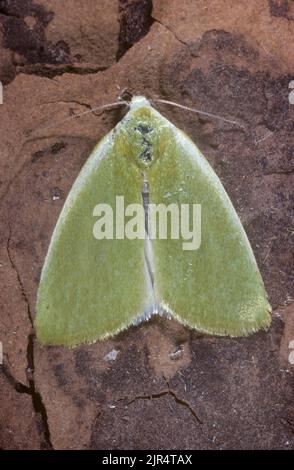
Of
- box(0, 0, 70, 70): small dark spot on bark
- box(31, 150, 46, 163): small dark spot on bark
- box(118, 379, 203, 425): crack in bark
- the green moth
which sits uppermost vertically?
box(0, 0, 70, 70): small dark spot on bark

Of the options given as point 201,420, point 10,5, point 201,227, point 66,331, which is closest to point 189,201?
point 201,227

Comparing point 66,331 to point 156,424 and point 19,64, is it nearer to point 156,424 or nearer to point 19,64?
point 156,424

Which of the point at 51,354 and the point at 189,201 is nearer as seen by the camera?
the point at 189,201

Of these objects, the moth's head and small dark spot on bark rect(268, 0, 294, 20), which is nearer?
the moth's head

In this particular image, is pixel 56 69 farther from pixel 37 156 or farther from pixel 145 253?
pixel 145 253

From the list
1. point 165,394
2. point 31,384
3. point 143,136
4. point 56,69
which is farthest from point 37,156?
point 165,394

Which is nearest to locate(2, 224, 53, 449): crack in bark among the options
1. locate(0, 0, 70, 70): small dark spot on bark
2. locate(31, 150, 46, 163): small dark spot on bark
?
locate(31, 150, 46, 163): small dark spot on bark

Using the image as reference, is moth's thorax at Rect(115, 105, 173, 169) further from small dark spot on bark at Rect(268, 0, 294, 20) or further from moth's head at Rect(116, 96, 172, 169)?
small dark spot on bark at Rect(268, 0, 294, 20)
